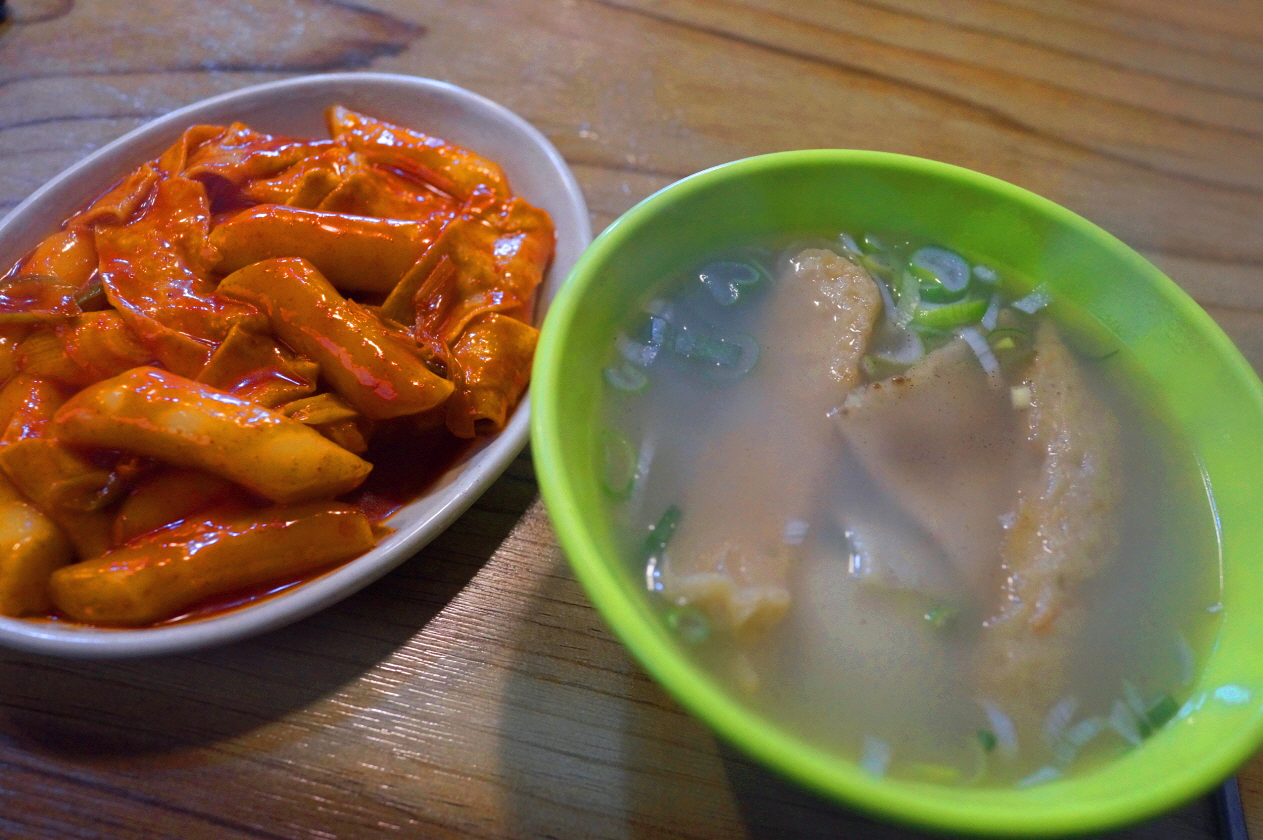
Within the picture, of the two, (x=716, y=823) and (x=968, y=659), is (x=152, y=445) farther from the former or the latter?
(x=968, y=659)

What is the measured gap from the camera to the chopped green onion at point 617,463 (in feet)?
3.49

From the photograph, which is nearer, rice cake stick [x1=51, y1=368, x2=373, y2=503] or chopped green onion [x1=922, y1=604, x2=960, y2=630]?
chopped green onion [x1=922, y1=604, x2=960, y2=630]

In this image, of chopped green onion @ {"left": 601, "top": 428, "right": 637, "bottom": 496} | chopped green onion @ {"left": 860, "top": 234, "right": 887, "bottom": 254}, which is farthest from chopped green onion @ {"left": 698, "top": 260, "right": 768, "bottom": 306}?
chopped green onion @ {"left": 601, "top": 428, "right": 637, "bottom": 496}

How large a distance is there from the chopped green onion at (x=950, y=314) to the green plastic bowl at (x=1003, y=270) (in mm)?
83

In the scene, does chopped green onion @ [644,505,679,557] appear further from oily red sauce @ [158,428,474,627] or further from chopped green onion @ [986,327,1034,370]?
chopped green onion @ [986,327,1034,370]

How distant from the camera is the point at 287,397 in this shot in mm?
1335

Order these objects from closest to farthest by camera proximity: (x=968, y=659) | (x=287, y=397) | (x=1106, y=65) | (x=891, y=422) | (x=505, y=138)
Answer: (x=968, y=659)
(x=891, y=422)
(x=287, y=397)
(x=505, y=138)
(x=1106, y=65)

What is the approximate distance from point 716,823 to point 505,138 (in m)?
1.56

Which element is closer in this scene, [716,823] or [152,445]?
[716,823]

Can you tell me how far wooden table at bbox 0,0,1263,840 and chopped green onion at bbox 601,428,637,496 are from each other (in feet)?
1.04

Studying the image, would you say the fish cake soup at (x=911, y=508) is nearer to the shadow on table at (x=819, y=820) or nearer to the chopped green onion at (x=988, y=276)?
the chopped green onion at (x=988, y=276)

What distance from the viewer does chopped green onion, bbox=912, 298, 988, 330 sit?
1.27 m

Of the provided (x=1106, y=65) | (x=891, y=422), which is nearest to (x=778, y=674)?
(x=891, y=422)

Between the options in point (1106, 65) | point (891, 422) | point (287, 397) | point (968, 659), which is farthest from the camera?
point (1106, 65)
